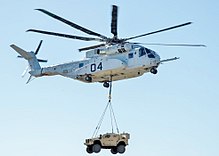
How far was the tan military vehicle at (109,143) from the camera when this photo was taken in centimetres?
5344

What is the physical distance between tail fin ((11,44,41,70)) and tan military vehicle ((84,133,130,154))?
649 inches

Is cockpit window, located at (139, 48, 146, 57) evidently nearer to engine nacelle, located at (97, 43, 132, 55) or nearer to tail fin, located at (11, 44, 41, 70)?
engine nacelle, located at (97, 43, 132, 55)

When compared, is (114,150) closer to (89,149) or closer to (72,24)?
(89,149)

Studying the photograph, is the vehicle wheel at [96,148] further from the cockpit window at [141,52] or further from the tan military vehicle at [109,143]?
the cockpit window at [141,52]

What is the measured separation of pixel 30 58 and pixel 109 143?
19937 millimetres

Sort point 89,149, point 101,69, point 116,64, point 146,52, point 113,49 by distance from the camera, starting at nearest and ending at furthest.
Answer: point 89,149, point 116,64, point 146,52, point 101,69, point 113,49

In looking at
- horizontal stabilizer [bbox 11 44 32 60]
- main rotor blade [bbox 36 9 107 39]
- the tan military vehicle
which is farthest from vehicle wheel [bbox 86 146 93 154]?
horizontal stabilizer [bbox 11 44 32 60]

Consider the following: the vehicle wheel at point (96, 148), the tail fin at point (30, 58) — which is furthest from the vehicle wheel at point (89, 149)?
the tail fin at point (30, 58)

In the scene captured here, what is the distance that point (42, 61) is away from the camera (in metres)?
72.0

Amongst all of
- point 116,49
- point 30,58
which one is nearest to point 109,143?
point 116,49

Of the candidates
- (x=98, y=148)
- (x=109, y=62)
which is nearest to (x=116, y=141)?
(x=98, y=148)

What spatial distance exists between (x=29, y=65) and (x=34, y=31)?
12216mm

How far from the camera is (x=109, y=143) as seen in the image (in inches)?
2109

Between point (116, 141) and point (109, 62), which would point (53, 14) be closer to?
point (109, 62)
